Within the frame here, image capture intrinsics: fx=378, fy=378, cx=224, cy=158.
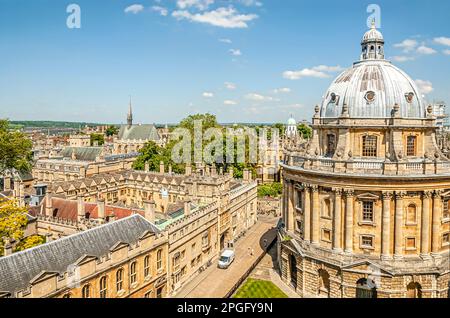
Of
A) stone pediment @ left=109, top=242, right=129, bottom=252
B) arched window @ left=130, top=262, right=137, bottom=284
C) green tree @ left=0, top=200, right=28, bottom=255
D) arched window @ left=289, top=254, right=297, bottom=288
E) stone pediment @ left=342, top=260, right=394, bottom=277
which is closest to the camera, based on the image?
stone pediment @ left=109, top=242, right=129, bottom=252

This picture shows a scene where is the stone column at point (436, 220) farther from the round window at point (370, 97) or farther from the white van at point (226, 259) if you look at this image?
the white van at point (226, 259)

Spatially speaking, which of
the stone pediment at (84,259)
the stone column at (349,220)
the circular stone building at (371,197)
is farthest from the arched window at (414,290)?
the stone pediment at (84,259)

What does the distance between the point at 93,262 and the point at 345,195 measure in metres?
17.8

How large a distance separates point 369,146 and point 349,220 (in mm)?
6172

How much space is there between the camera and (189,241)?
31938 mm

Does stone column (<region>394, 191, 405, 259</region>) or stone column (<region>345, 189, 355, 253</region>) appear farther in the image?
stone column (<region>345, 189, 355, 253</region>)

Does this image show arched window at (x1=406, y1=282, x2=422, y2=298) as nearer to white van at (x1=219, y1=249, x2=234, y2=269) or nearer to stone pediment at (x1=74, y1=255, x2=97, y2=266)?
white van at (x1=219, y1=249, x2=234, y2=269)

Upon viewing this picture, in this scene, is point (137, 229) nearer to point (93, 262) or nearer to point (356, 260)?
point (93, 262)

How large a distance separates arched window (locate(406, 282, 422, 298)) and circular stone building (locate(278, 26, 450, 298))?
70 mm

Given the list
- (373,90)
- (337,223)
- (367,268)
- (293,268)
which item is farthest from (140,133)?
(367,268)

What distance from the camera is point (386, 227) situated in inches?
1059

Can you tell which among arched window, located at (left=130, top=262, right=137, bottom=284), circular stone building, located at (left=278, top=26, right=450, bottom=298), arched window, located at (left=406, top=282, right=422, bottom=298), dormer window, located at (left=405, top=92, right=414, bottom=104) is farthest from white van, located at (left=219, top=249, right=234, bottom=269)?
dormer window, located at (left=405, top=92, right=414, bottom=104)

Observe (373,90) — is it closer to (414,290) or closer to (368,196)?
(368,196)

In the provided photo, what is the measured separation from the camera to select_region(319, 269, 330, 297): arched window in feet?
94.8
